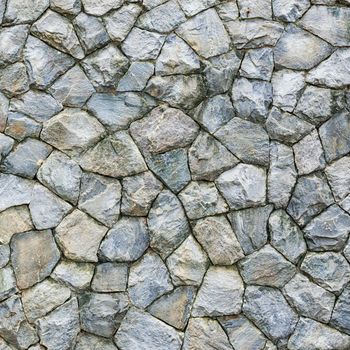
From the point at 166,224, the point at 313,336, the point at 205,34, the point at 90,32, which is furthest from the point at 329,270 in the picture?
the point at 90,32

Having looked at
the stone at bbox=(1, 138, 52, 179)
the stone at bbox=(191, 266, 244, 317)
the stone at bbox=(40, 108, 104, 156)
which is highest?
the stone at bbox=(40, 108, 104, 156)

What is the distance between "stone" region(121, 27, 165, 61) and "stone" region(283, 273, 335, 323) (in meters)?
1.32

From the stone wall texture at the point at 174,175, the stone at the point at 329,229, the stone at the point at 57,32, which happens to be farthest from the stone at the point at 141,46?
the stone at the point at 329,229

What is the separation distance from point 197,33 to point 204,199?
83cm

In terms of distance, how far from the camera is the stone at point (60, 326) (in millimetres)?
3141

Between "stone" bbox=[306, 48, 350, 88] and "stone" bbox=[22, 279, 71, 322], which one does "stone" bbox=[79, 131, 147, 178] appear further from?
"stone" bbox=[306, 48, 350, 88]

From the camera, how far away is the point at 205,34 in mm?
3213

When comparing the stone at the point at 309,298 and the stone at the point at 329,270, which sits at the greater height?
the stone at the point at 329,270

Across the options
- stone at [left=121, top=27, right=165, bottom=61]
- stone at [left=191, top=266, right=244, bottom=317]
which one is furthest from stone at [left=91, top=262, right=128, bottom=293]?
stone at [left=121, top=27, right=165, bottom=61]

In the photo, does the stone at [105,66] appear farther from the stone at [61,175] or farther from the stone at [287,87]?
the stone at [287,87]

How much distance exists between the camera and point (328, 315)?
10.5 feet

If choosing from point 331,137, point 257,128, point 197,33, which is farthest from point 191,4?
point 331,137

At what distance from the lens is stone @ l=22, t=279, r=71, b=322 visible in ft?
10.3

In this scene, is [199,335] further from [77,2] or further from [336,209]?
[77,2]
